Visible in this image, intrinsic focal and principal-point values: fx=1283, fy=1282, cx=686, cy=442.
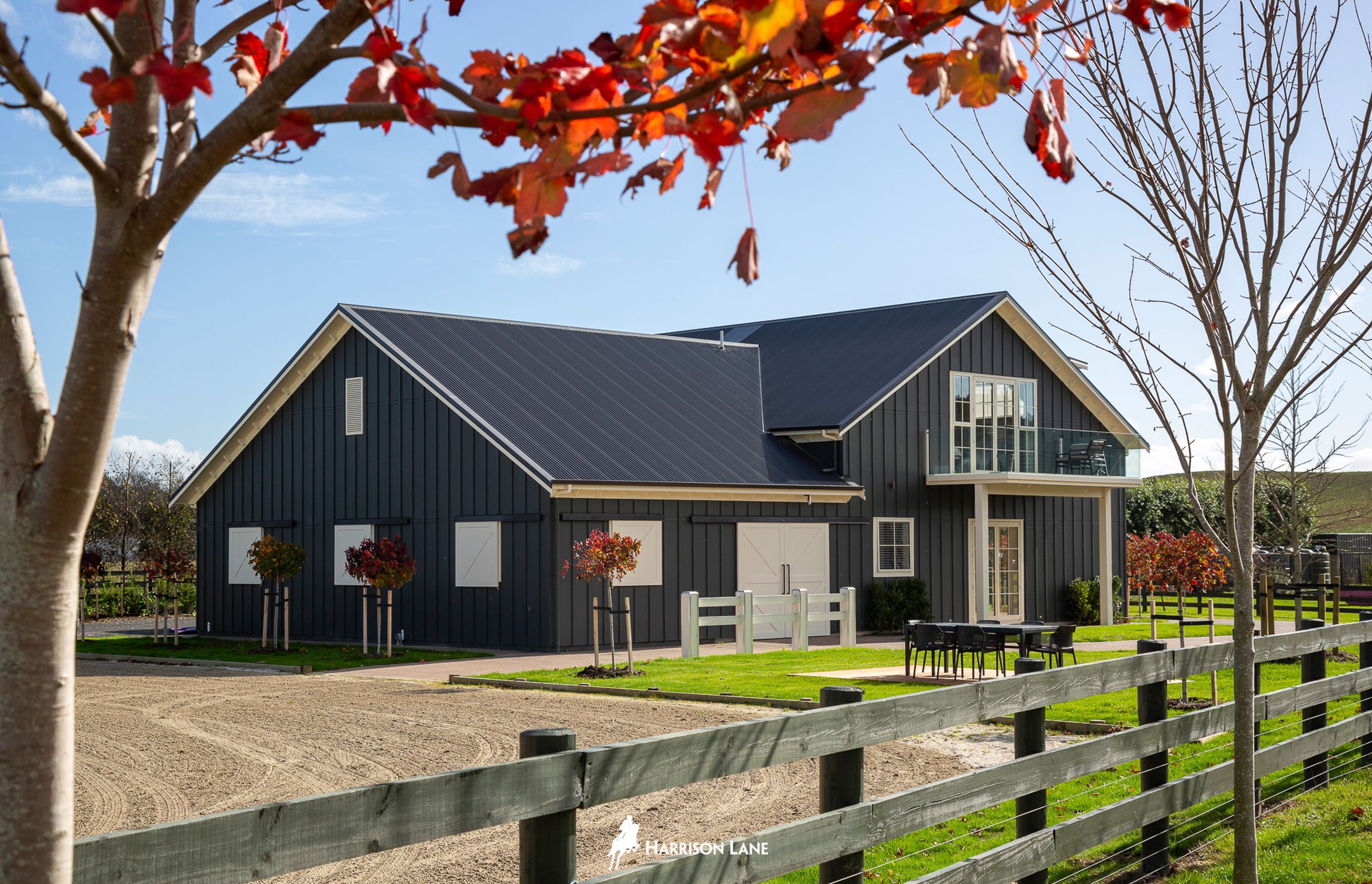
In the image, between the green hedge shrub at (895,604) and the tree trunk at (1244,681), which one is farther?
the green hedge shrub at (895,604)

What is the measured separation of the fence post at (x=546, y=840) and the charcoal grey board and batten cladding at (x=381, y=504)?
18000 millimetres

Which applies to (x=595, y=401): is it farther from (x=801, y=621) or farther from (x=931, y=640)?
(x=931, y=640)

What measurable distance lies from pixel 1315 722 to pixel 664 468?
49.3ft

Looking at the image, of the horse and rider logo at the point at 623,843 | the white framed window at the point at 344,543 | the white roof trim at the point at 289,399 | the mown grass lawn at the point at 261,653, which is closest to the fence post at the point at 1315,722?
the horse and rider logo at the point at 623,843

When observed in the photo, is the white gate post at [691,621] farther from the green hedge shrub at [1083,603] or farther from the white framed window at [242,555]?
the green hedge shrub at [1083,603]

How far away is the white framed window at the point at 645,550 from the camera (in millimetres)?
22047

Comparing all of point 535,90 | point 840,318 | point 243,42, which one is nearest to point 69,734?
point 535,90

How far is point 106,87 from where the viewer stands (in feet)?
6.81

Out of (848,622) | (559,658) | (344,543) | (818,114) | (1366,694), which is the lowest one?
(559,658)

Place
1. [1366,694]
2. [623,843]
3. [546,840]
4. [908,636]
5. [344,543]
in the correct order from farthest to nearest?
1. [344,543]
2. [908,636]
3. [1366,694]
4. [623,843]
5. [546,840]

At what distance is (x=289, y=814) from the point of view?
9.05 feet

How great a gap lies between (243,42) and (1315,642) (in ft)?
25.0

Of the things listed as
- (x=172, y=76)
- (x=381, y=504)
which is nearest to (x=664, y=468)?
(x=381, y=504)

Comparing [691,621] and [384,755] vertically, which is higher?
[691,621]
